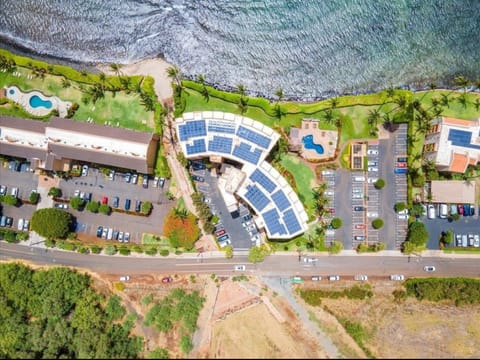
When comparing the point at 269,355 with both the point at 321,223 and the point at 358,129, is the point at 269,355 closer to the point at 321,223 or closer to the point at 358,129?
the point at 321,223

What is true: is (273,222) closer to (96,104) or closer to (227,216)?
(227,216)

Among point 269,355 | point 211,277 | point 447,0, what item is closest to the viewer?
point 269,355

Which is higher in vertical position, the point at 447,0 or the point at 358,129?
the point at 447,0

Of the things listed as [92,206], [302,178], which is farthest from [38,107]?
[302,178]

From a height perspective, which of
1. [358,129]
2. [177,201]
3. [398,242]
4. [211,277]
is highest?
[358,129]

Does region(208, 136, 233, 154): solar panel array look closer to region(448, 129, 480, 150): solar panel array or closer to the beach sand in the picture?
the beach sand

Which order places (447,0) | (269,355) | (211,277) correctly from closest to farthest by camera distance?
(269,355)
(211,277)
(447,0)

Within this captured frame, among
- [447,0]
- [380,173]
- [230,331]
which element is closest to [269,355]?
[230,331]
